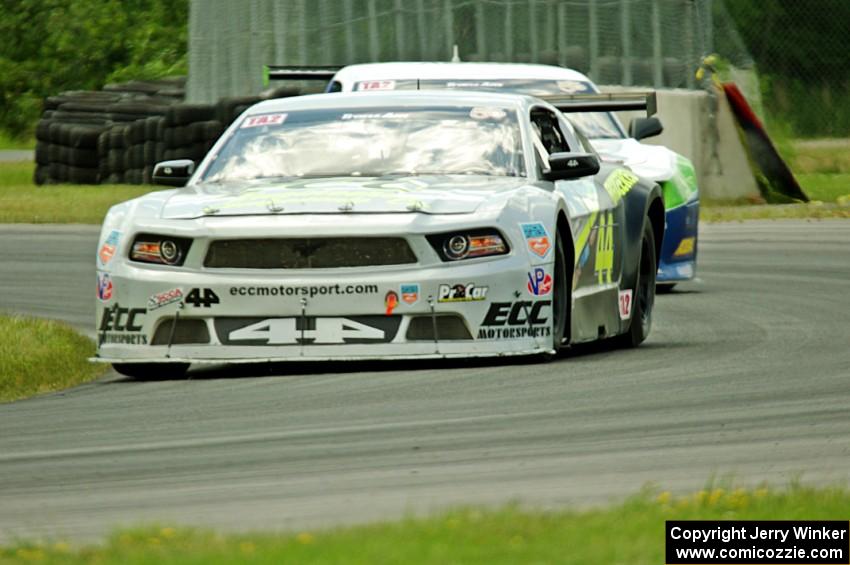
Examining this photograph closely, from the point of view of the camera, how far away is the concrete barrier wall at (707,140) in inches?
906

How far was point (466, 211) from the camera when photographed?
8.70 metres

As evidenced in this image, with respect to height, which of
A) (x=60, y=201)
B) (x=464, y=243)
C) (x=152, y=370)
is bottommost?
(x=60, y=201)

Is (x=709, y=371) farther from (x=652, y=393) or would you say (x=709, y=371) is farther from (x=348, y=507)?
(x=348, y=507)

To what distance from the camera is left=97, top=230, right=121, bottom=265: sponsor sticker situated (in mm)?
8961

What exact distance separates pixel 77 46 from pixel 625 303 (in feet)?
142

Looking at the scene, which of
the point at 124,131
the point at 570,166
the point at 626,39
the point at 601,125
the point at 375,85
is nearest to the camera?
the point at 570,166

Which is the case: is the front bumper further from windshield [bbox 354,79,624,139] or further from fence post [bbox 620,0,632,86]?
fence post [bbox 620,0,632,86]

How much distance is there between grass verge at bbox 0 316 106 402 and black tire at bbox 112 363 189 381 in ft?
1.14

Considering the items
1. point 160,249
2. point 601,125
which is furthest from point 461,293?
point 601,125

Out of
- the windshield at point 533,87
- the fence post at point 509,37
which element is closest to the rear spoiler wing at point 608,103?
the windshield at point 533,87

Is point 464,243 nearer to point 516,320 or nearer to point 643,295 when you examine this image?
point 516,320

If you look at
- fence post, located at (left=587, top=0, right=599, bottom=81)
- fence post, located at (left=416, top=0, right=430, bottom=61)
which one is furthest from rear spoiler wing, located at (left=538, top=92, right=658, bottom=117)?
fence post, located at (left=416, top=0, right=430, bottom=61)

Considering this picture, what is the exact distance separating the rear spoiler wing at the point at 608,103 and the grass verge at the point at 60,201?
33.7ft

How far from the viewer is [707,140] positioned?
2311cm
